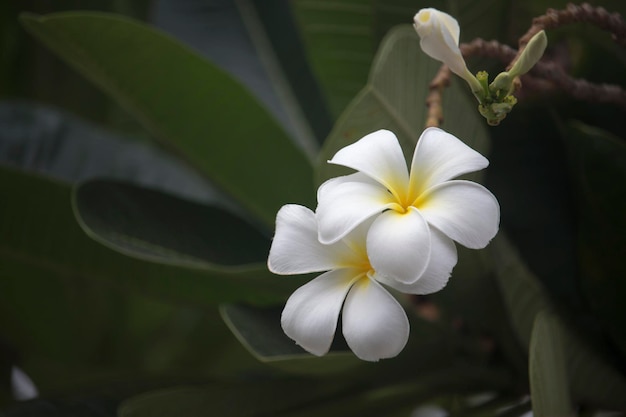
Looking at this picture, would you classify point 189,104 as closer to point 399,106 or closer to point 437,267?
point 399,106

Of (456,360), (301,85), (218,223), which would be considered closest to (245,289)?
(218,223)

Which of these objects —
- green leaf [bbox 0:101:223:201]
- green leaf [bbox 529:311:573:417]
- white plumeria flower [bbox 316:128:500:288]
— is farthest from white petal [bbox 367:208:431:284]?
green leaf [bbox 0:101:223:201]

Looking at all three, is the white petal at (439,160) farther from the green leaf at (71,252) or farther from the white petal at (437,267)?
the green leaf at (71,252)

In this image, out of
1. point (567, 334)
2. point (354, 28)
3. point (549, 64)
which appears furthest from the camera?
point (354, 28)

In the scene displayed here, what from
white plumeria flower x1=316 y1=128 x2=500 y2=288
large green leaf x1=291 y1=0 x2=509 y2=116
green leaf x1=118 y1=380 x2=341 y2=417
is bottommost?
green leaf x1=118 y1=380 x2=341 y2=417

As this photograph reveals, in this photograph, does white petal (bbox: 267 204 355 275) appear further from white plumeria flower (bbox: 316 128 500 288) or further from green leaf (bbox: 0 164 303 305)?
green leaf (bbox: 0 164 303 305)

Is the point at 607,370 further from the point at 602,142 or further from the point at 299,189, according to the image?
the point at 299,189

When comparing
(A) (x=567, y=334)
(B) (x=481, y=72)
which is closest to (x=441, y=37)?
(B) (x=481, y=72)
